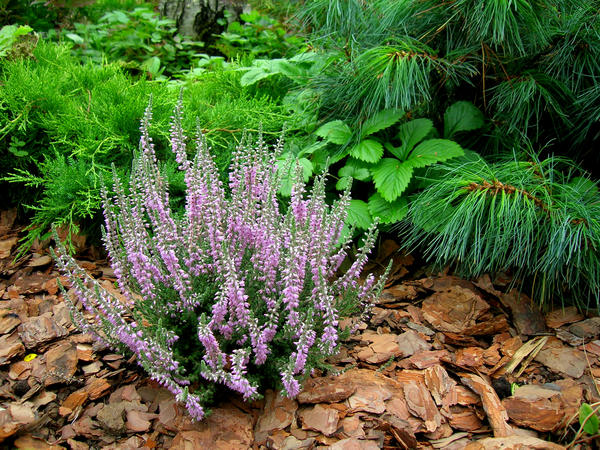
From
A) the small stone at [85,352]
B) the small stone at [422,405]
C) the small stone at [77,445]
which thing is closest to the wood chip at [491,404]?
the small stone at [422,405]

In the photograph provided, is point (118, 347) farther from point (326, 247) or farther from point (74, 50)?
point (74, 50)

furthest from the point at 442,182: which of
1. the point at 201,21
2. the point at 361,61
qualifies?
the point at 201,21

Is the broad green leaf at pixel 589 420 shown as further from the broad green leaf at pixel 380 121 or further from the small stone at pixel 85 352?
the small stone at pixel 85 352

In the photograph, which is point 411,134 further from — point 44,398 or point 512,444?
point 44,398

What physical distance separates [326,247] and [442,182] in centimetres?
85

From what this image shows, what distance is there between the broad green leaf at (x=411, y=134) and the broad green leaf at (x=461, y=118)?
11cm

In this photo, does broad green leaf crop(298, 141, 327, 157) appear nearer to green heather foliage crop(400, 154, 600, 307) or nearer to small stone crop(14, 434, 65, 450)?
green heather foliage crop(400, 154, 600, 307)

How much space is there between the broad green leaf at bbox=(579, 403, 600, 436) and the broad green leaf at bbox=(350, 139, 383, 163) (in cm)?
138

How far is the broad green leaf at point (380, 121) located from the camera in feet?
8.36

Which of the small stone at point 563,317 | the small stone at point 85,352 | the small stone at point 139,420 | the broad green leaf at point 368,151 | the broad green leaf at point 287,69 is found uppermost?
the broad green leaf at point 287,69

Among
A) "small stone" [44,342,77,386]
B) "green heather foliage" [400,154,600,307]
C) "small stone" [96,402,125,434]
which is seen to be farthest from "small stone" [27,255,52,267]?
"green heather foliage" [400,154,600,307]

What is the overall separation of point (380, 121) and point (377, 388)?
1393 millimetres

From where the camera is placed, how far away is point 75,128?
8.91ft

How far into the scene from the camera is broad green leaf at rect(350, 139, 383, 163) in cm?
249
